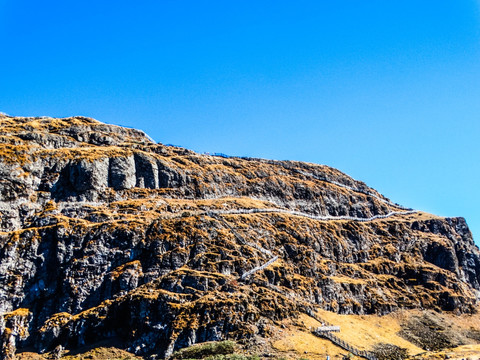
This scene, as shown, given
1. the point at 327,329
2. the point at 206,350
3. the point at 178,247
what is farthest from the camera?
the point at 178,247

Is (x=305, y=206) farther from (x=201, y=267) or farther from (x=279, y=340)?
(x=279, y=340)

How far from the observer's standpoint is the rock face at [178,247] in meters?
91.7

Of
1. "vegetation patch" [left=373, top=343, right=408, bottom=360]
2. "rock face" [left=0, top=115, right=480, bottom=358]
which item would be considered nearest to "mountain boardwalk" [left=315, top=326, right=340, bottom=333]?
"rock face" [left=0, top=115, right=480, bottom=358]

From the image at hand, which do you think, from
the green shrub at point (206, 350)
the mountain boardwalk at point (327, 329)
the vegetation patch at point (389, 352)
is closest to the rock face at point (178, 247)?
the green shrub at point (206, 350)

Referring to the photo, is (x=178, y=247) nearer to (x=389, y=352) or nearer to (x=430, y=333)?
(x=389, y=352)

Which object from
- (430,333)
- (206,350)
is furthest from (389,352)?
(206,350)

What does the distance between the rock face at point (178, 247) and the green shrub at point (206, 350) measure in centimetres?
349

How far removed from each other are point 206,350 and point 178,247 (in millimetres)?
33450

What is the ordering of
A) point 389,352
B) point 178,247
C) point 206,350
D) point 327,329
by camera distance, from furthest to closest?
point 178,247 → point 327,329 → point 389,352 → point 206,350

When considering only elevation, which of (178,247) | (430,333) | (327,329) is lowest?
(430,333)

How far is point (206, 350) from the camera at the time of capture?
81500mm

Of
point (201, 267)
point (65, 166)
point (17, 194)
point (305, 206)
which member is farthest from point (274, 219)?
point (17, 194)

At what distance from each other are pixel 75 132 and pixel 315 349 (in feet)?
383

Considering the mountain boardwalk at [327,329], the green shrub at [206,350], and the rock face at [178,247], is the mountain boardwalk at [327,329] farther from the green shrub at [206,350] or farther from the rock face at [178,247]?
the green shrub at [206,350]
